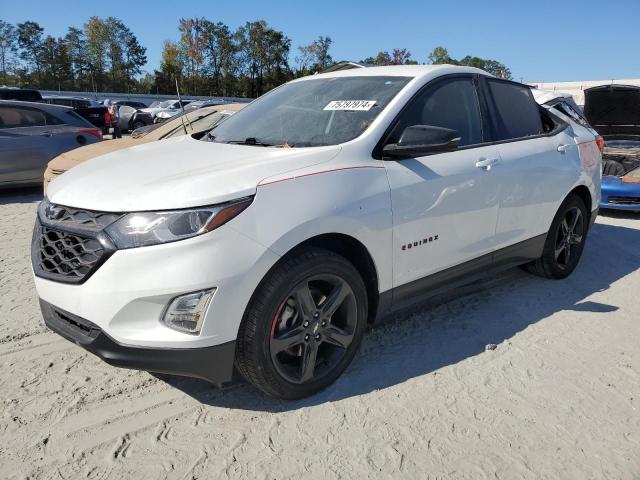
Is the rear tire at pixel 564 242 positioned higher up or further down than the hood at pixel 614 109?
further down

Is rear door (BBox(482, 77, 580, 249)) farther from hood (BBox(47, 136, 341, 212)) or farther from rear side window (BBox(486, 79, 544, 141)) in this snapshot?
hood (BBox(47, 136, 341, 212))

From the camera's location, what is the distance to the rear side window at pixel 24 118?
27.7ft

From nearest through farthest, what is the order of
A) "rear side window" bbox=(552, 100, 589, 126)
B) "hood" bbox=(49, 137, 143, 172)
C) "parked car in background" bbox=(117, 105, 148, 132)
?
"hood" bbox=(49, 137, 143, 172) < "rear side window" bbox=(552, 100, 589, 126) < "parked car in background" bbox=(117, 105, 148, 132)

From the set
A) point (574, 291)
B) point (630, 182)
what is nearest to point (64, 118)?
point (574, 291)

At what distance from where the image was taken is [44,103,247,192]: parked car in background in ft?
20.5

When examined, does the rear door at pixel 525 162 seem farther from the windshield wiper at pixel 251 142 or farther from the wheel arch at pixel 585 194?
the windshield wiper at pixel 251 142

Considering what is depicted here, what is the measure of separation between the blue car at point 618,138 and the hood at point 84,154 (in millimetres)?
6641

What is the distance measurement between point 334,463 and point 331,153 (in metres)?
1.53

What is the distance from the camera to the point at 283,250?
8.23 feet

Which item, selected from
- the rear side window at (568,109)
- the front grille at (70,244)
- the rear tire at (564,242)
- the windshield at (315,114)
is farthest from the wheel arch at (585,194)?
the front grille at (70,244)

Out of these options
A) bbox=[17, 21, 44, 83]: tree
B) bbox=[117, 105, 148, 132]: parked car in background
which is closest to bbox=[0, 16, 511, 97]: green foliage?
bbox=[17, 21, 44, 83]: tree

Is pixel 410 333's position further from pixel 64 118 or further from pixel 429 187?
pixel 64 118

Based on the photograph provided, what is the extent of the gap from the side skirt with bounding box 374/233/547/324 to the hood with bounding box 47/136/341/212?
3.15ft

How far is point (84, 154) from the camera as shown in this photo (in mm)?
6363
